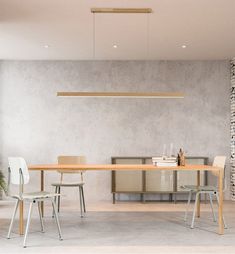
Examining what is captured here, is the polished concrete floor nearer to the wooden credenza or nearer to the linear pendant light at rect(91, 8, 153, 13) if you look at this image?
the wooden credenza

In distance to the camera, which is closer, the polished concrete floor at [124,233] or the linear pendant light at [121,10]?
the polished concrete floor at [124,233]

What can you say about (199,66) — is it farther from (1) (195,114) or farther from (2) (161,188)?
(2) (161,188)

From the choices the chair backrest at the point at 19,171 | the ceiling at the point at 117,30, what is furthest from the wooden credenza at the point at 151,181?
the chair backrest at the point at 19,171

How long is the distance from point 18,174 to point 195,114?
4733 millimetres

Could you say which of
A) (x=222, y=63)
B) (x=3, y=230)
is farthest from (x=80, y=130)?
(x=3, y=230)

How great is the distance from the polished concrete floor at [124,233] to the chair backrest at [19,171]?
638 mm

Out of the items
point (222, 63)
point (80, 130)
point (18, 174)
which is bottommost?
point (18, 174)

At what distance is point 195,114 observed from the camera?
953 cm

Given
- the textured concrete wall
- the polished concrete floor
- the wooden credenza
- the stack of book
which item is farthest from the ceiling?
the polished concrete floor

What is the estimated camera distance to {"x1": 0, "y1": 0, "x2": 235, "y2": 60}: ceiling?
5895mm

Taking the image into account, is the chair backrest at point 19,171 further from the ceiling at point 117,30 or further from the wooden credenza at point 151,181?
the wooden credenza at point 151,181

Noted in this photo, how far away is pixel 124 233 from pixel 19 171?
1409mm

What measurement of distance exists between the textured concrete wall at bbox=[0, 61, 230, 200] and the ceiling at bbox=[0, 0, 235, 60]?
325mm

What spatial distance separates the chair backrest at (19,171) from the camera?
5512mm
